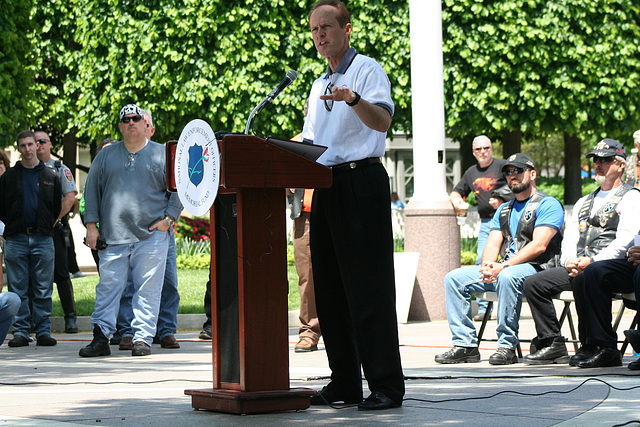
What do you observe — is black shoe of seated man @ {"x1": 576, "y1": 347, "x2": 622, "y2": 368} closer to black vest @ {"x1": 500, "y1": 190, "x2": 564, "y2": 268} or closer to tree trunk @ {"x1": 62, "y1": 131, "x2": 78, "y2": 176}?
black vest @ {"x1": 500, "y1": 190, "x2": 564, "y2": 268}

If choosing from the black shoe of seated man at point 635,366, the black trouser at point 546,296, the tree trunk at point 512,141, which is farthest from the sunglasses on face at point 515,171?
the tree trunk at point 512,141

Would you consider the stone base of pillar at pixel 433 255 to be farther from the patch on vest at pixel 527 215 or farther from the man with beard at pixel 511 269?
the patch on vest at pixel 527 215

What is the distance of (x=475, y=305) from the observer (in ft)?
44.8

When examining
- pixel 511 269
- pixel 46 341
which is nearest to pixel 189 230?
pixel 46 341

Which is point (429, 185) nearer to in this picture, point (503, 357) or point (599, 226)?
point (599, 226)

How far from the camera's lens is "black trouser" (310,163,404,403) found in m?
5.49

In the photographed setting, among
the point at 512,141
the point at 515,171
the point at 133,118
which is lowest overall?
the point at 515,171

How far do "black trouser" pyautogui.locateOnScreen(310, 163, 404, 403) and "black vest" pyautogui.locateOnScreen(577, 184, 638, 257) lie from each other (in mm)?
3214

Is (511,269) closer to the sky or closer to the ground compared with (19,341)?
closer to the sky

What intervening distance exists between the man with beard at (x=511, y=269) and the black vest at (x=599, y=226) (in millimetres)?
242

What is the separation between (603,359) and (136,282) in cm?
431

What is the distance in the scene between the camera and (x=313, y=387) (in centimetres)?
647

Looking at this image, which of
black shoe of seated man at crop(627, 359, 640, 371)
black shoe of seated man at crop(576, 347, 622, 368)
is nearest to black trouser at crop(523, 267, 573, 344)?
black shoe of seated man at crop(576, 347, 622, 368)

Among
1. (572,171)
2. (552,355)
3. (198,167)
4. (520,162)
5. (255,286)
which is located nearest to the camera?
(255,286)
